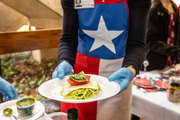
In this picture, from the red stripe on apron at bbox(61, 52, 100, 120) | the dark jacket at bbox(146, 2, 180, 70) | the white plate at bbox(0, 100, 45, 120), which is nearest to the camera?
A: the white plate at bbox(0, 100, 45, 120)

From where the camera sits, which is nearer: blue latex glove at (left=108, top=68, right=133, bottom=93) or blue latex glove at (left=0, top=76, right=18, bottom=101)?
blue latex glove at (left=108, top=68, right=133, bottom=93)

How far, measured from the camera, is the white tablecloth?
1405mm

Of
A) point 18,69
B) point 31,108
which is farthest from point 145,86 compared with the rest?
point 18,69

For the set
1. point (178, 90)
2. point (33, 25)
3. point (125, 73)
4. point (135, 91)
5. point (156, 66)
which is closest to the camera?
point (125, 73)

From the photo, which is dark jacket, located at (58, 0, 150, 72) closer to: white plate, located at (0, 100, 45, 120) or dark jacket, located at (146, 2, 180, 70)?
white plate, located at (0, 100, 45, 120)

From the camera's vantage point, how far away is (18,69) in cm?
289

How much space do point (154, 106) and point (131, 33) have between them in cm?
74

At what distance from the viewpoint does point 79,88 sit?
3.51ft

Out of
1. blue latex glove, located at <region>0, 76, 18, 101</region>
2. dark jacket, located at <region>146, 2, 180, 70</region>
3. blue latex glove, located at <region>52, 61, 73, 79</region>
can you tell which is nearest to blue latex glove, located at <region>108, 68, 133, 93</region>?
blue latex glove, located at <region>52, 61, 73, 79</region>

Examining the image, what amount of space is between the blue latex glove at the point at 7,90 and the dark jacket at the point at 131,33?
1.60 ft

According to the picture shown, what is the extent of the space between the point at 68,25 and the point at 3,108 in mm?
778

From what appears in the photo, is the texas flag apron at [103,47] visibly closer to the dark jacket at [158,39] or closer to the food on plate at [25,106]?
the food on plate at [25,106]

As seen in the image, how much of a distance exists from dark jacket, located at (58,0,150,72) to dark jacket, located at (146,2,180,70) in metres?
1.04

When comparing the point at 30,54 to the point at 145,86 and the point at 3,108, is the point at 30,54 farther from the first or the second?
the point at 145,86
